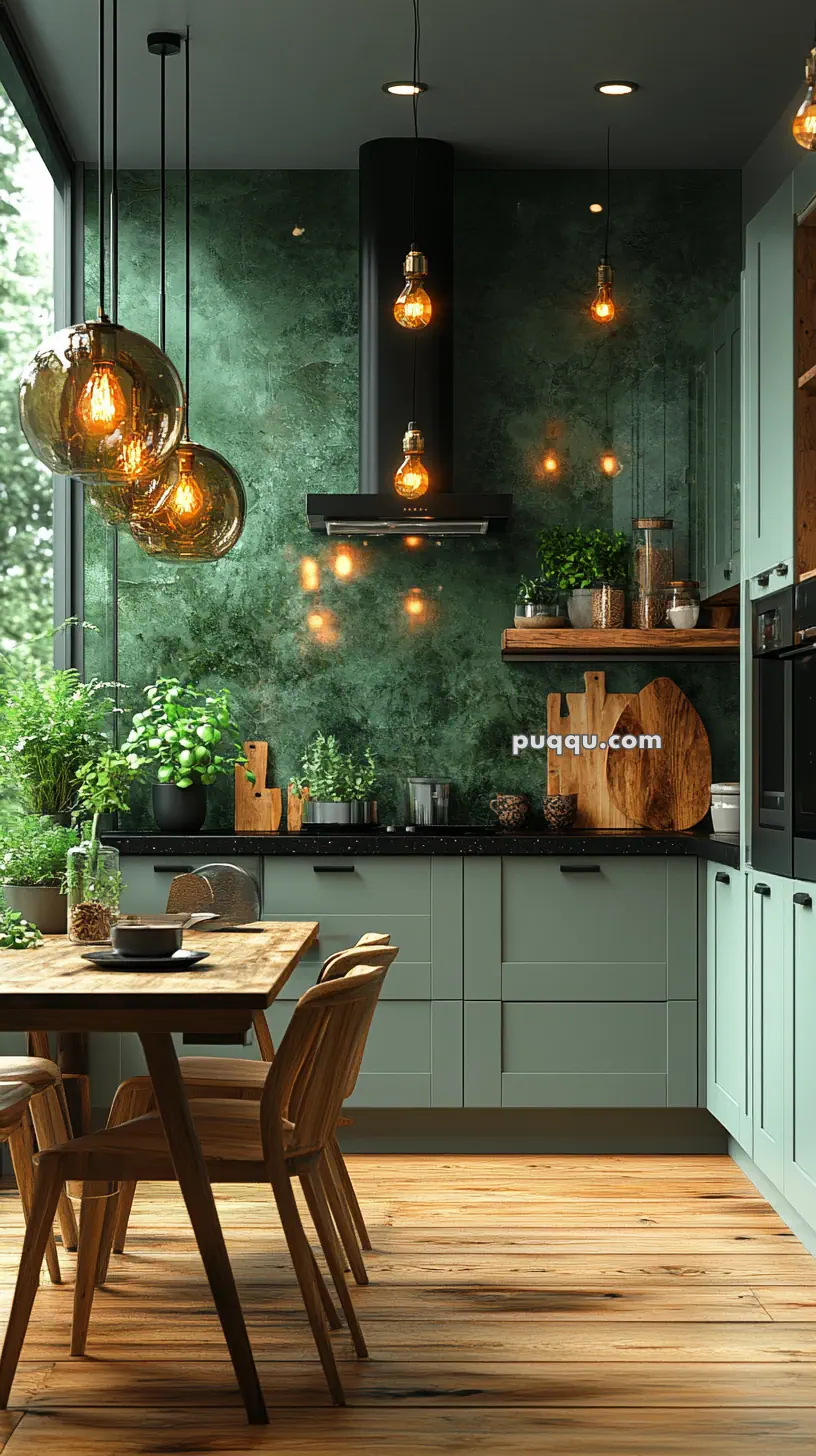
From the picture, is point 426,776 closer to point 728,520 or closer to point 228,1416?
point 728,520

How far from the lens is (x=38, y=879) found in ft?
11.7

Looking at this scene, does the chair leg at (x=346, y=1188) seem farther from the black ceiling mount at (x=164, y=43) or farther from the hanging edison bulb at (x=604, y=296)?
the black ceiling mount at (x=164, y=43)

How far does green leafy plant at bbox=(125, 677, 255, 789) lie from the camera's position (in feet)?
15.8

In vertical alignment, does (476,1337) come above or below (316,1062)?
below

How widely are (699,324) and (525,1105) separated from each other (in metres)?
2.75

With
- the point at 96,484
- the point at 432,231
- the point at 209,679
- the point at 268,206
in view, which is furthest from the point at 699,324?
the point at 96,484

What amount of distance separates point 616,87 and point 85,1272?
3.68 metres

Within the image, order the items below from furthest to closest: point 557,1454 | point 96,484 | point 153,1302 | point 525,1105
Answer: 1. point 525,1105
2. point 153,1302
3. point 96,484
4. point 557,1454

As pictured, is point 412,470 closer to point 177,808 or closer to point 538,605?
point 538,605

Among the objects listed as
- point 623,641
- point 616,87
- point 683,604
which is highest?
point 616,87

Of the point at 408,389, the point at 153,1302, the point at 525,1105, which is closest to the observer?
the point at 153,1302

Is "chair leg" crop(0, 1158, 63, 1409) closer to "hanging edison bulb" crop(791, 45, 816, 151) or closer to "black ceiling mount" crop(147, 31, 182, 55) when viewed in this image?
"hanging edison bulb" crop(791, 45, 816, 151)

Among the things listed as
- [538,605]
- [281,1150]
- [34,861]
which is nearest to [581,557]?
[538,605]

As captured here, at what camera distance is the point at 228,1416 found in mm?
2588
